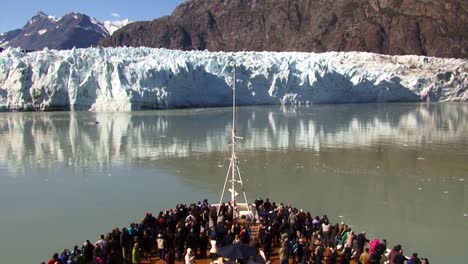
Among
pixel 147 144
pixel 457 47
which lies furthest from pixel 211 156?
pixel 457 47

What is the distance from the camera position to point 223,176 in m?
18.0

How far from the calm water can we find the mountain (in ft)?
331

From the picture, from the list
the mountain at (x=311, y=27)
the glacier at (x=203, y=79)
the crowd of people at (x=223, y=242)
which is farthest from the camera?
the mountain at (x=311, y=27)

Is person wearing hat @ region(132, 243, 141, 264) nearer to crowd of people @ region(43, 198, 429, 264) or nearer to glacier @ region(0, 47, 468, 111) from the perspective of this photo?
crowd of people @ region(43, 198, 429, 264)

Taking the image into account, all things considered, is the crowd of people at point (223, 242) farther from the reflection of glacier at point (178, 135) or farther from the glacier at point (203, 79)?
the glacier at point (203, 79)

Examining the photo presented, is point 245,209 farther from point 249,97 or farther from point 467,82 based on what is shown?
point 467,82

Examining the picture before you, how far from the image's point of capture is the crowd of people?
8.15 metres

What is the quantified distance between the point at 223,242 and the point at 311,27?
451 ft

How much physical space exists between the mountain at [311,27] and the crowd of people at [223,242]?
400ft

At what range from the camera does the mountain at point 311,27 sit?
127 metres

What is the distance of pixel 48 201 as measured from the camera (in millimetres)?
Answer: 14633

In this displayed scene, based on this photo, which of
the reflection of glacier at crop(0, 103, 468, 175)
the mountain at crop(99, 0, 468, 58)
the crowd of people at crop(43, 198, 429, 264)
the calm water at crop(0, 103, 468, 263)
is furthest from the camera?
the mountain at crop(99, 0, 468, 58)

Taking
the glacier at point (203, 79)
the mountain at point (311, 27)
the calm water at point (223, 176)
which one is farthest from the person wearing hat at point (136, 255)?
the mountain at point (311, 27)

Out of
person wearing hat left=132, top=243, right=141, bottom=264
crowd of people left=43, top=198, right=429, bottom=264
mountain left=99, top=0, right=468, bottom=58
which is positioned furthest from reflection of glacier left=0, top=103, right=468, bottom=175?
mountain left=99, top=0, right=468, bottom=58
